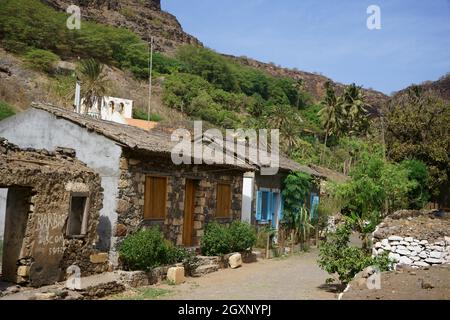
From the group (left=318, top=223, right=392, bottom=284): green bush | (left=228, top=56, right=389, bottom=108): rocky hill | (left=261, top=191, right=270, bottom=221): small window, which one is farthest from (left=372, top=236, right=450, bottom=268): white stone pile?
(left=228, top=56, right=389, bottom=108): rocky hill

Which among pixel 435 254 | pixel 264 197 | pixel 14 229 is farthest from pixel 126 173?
pixel 264 197

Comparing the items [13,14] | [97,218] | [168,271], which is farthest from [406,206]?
[13,14]

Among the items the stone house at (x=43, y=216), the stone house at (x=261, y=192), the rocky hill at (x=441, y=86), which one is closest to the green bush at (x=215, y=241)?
the stone house at (x=261, y=192)

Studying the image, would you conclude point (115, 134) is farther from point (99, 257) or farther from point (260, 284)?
point (260, 284)

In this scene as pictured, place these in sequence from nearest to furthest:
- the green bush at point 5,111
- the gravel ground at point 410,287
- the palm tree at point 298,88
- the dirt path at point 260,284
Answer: the gravel ground at point 410,287 → the dirt path at point 260,284 → the green bush at point 5,111 → the palm tree at point 298,88

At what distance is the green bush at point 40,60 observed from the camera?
4959cm

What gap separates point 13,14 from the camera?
55.2 metres

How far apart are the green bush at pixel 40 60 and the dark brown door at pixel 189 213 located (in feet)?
130

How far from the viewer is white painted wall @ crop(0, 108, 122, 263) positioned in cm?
1189

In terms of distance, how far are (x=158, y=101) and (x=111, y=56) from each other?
38.2 feet

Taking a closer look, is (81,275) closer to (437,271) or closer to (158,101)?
(437,271)

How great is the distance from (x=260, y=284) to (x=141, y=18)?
89.4 metres

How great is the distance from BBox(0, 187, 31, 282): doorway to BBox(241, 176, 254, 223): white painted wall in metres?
10.3

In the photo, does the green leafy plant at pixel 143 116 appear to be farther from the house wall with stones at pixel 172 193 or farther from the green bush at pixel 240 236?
the green bush at pixel 240 236
